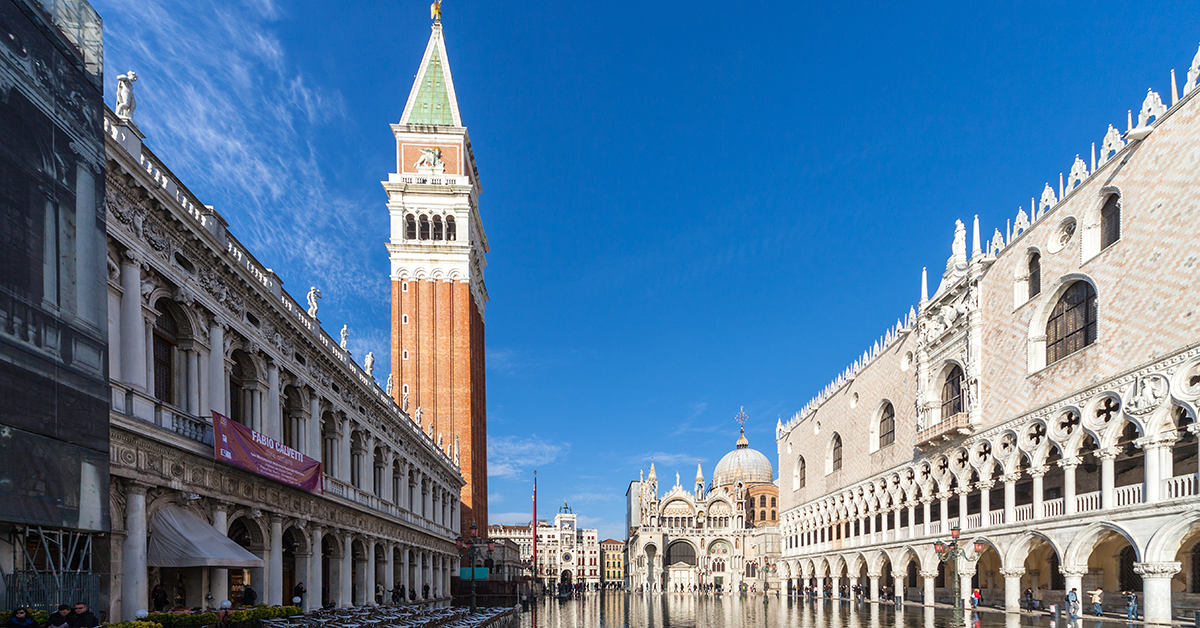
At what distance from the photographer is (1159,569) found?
2377 cm

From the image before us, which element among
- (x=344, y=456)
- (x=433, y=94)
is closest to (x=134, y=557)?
(x=344, y=456)

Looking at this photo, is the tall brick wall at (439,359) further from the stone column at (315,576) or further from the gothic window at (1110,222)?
the gothic window at (1110,222)

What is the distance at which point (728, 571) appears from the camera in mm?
91562

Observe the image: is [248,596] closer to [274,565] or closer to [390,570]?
[274,565]

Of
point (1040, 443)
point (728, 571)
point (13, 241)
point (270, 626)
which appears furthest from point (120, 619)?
point (728, 571)

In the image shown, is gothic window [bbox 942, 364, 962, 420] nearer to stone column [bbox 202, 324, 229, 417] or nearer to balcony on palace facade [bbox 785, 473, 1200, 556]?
balcony on palace facade [bbox 785, 473, 1200, 556]

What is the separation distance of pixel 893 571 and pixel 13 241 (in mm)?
42726

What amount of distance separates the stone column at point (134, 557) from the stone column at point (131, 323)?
2112 millimetres

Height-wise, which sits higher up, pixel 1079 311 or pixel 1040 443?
pixel 1079 311

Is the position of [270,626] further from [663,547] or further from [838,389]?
[663,547]

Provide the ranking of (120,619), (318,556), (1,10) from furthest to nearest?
(318,556)
(120,619)
(1,10)

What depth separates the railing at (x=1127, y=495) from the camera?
82.5ft

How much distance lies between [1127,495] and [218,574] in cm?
2568

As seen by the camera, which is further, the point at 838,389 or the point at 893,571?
the point at 838,389
